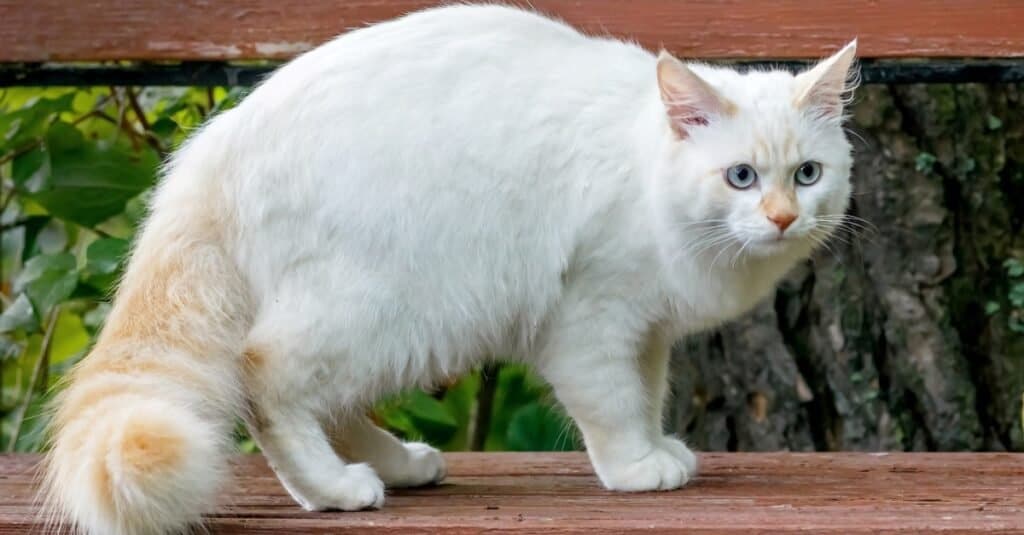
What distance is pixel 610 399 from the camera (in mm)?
1968

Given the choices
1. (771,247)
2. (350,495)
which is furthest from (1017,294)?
(350,495)

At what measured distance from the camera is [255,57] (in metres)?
2.46

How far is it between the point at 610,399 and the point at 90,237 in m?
1.49

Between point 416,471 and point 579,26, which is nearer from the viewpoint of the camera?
point 416,471

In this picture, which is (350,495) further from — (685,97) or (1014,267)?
(1014,267)

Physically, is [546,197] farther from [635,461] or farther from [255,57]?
[255,57]

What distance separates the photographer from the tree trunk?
2768 millimetres

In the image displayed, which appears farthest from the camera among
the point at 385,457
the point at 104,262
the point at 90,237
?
the point at 90,237

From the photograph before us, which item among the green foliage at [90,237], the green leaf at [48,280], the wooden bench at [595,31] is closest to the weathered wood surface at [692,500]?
the wooden bench at [595,31]

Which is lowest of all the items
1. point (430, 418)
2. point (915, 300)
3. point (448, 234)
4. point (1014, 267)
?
point (430, 418)

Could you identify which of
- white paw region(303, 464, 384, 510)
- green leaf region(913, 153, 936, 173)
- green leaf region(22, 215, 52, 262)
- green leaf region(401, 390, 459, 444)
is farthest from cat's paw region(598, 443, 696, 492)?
green leaf region(22, 215, 52, 262)

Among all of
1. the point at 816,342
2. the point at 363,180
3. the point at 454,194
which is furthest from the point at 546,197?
the point at 816,342

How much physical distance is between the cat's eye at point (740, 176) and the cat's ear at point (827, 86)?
4.8 inches

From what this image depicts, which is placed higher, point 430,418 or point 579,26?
point 579,26
